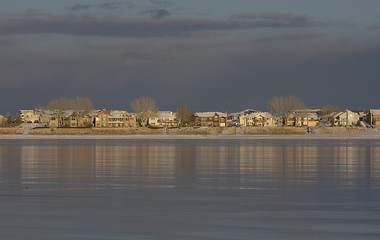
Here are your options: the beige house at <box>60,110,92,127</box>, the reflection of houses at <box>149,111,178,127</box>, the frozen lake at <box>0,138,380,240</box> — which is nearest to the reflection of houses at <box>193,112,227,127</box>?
the reflection of houses at <box>149,111,178,127</box>

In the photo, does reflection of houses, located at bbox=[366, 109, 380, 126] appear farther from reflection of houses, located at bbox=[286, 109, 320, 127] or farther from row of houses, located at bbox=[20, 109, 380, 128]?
reflection of houses, located at bbox=[286, 109, 320, 127]

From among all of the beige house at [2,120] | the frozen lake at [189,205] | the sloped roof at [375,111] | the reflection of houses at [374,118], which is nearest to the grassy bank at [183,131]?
the beige house at [2,120]

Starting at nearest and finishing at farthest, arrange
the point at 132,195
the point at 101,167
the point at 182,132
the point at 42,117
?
the point at 132,195
the point at 101,167
the point at 182,132
the point at 42,117

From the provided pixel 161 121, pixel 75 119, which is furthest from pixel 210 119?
pixel 75 119

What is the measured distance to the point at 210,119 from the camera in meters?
184

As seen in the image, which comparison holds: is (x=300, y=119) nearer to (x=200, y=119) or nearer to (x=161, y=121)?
(x=200, y=119)

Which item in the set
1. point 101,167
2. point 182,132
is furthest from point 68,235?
point 182,132

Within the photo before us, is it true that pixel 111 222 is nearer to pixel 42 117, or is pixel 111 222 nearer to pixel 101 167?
pixel 101 167

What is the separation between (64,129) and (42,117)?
59.0m

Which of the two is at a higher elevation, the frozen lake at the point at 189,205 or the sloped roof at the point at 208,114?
the sloped roof at the point at 208,114

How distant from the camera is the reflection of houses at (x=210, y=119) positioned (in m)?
182

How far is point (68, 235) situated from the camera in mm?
11672

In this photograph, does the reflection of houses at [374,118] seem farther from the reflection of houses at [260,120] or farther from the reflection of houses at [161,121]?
the reflection of houses at [161,121]

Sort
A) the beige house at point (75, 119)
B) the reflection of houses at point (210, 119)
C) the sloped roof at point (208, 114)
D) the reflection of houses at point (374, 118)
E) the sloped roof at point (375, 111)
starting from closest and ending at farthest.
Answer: the beige house at point (75, 119), the reflection of houses at point (374, 118), the reflection of houses at point (210, 119), the sloped roof at point (375, 111), the sloped roof at point (208, 114)
